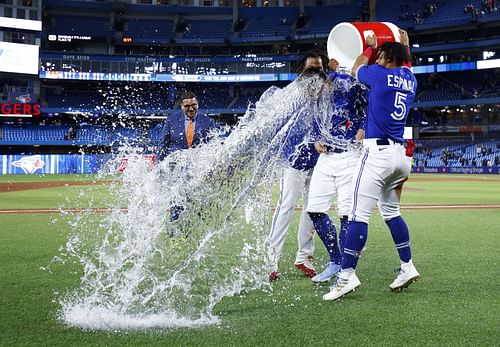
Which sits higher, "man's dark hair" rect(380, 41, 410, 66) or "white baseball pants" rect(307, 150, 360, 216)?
"man's dark hair" rect(380, 41, 410, 66)

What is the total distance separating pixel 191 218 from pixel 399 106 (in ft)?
6.35

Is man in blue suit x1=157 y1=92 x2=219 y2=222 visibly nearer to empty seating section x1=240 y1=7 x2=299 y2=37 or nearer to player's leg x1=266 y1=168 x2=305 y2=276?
player's leg x1=266 y1=168 x2=305 y2=276

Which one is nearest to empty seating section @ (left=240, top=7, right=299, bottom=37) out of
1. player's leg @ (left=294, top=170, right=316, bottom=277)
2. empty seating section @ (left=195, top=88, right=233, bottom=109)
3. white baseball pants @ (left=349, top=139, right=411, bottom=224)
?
empty seating section @ (left=195, top=88, right=233, bottom=109)

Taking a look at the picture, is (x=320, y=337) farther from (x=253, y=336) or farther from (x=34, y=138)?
(x=34, y=138)

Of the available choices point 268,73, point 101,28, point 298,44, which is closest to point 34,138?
point 101,28

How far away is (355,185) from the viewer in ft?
14.9

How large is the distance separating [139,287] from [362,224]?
195 cm

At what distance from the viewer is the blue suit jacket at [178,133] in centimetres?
677

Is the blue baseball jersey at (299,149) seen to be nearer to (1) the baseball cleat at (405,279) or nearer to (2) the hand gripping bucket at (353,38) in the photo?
(2) the hand gripping bucket at (353,38)

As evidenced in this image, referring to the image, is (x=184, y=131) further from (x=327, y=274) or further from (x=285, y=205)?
(x=327, y=274)

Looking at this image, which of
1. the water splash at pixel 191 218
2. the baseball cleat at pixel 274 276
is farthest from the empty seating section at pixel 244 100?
the water splash at pixel 191 218

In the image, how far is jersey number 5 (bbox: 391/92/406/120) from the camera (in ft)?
14.7

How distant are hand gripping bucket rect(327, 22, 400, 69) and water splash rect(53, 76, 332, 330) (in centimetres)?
38

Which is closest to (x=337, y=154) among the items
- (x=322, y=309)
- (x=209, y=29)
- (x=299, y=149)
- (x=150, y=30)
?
(x=299, y=149)
